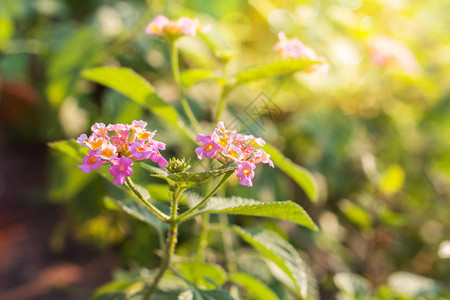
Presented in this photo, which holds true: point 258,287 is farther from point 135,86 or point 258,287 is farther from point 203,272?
point 135,86

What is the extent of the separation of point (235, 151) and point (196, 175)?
1.6 inches

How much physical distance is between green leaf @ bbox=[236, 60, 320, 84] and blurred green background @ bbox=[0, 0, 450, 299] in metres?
0.18

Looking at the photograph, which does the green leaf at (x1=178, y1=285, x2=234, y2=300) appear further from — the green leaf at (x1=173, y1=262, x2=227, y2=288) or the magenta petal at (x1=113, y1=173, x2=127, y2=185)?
the magenta petal at (x1=113, y1=173, x2=127, y2=185)

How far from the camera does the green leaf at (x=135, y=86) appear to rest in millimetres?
552

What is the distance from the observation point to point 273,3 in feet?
4.25

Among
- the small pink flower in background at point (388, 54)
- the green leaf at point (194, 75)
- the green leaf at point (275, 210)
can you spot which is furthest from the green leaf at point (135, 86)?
the small pink flower in background at point (388, 54)

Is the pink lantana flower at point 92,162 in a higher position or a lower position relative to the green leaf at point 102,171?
lower

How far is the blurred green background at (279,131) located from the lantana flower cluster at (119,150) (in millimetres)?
361

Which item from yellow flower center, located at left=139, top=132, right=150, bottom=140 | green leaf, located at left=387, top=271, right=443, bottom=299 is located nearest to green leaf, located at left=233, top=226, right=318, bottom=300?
yellow flower center, located at left=139, top=132, right=150, bottom=140

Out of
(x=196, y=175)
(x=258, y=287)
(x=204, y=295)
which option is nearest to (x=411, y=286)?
(x=258, y=287)

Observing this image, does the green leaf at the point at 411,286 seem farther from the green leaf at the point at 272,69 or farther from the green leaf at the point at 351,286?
the green leaf at the point at 272,69

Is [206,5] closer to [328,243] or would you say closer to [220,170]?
[328,243]

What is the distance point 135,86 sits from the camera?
1.84 feet

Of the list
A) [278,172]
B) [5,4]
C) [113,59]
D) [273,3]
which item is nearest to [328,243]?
[278,172]
